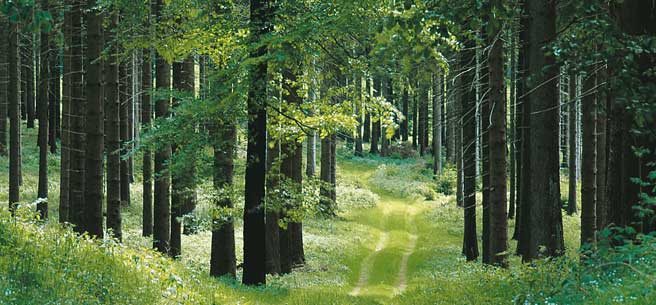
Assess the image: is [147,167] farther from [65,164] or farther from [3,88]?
[3,88]

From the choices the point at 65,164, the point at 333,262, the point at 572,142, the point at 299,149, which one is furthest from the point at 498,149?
the point at 572,142

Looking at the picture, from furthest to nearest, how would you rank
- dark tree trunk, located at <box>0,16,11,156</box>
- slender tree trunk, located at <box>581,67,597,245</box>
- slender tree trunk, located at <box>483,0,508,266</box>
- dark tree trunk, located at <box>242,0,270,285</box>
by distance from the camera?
dark tree trunk, located at <box>0,16,11,156</box>
slender tree trunk, located at <box>581,67,597,245</box>
slender tree trunk, located at <box>483,0,508,266</box>
dark tree trunk, located at <box>242,0,270,285</box>

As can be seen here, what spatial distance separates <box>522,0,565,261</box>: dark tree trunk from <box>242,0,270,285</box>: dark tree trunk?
5.17 meters

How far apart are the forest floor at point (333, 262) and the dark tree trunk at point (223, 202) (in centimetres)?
42

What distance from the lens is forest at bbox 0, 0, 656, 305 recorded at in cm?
827

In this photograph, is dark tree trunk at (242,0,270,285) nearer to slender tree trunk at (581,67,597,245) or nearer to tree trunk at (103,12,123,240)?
tree trunk at (103,12,123,240)

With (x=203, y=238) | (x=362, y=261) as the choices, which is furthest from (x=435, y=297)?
(x=203, y=238)

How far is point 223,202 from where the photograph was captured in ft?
53.5

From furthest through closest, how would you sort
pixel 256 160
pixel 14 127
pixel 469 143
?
pixel 14 127, pixel 469 143, pixel 256 160

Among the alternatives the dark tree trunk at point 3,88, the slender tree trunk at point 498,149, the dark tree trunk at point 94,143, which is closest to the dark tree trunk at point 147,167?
the dark tree trunk at point 94,143

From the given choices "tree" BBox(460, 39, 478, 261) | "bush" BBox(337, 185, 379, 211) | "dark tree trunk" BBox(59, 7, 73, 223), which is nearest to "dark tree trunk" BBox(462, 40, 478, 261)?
"tree" BBox(460, 39, 478, 261)

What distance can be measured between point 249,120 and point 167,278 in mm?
4603

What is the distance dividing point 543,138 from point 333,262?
12727 millimetres

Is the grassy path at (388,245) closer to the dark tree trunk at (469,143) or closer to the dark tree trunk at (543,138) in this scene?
the dark tree trunk at (469,143)
